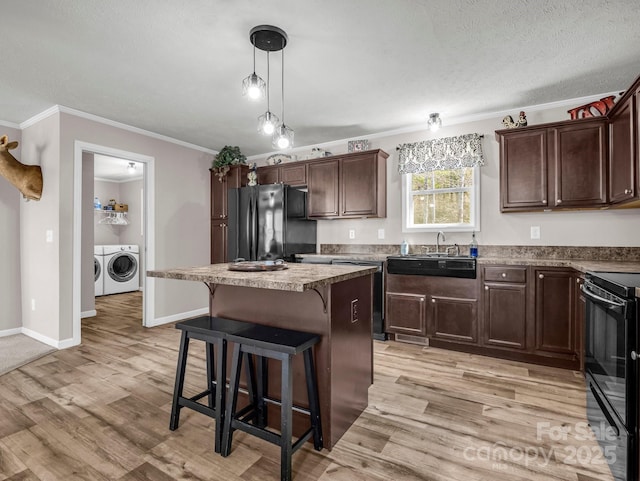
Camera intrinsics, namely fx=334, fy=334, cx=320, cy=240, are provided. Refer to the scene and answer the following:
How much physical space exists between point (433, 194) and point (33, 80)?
4.05m

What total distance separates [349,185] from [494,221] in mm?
1682

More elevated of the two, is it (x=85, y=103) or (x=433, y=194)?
(x=85, y=103)

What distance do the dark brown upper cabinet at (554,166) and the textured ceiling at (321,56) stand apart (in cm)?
38

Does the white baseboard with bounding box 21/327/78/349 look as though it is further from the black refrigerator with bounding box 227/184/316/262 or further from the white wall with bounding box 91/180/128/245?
the white wall with bounding box 91/180/128/245

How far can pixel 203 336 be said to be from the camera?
6.11 ft

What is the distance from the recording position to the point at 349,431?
1956mm

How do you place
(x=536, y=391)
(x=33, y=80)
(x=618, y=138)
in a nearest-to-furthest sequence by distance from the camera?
1. (x=536, y=391)
2. (x=618, y=138)
3. (x=33, y=80)

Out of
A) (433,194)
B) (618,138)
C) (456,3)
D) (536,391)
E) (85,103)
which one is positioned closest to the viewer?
(456,3)

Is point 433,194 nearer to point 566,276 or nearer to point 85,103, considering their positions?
point 566,276

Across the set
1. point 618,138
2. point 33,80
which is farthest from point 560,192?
point 33,80

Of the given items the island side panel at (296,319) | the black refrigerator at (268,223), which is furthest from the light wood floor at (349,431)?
the black refrigerator at (268,223)

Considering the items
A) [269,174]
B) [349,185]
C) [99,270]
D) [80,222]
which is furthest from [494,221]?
[99,270]

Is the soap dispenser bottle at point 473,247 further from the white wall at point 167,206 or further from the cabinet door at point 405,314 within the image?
the white wall at point 167,206

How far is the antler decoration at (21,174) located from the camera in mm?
3463
